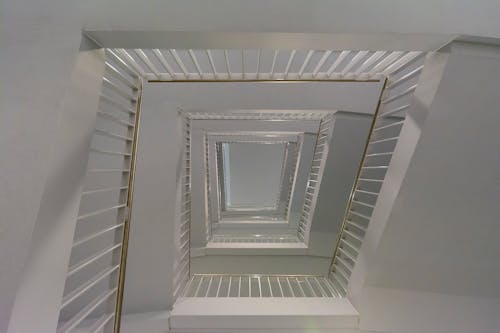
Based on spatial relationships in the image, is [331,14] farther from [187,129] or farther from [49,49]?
[187,129]

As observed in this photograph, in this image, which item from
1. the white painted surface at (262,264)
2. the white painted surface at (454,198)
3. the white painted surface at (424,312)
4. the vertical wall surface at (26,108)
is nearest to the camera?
the vertical wall surface at (26,108)

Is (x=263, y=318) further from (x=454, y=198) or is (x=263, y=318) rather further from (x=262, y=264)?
(x=262, y=264)

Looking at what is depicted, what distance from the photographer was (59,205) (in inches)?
48.2

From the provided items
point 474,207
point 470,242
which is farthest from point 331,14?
point 470,242

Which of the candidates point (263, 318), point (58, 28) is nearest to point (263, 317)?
point (263, 318)

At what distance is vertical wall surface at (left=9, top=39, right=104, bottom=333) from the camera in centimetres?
110

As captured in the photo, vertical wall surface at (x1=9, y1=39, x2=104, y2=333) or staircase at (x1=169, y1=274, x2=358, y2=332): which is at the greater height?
vertical wall surface at (x1=9, y1=39, x2=104, y2=333)

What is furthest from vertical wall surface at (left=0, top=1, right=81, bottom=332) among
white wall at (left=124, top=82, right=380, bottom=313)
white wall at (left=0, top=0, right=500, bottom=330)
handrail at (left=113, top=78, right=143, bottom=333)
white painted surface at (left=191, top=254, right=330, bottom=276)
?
white painted surface at (left=191, top=254, right=330, bottom=276)

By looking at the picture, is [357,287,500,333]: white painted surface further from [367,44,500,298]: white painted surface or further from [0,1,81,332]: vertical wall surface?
[0,1,81,332]: vertical wall surface

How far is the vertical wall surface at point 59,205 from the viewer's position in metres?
1.10

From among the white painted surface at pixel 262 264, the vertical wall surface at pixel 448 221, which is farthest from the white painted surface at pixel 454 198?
the white painted surface at pixel 262 264

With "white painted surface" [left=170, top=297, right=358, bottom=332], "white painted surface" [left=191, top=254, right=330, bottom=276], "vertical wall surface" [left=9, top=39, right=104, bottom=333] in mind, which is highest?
"vertical wall surface" [left=9, top=39, right=104, bottom=333]

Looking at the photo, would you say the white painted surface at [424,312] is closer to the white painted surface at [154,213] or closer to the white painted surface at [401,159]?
the white painted surface at [401,159]

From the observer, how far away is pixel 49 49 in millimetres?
1208
